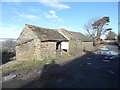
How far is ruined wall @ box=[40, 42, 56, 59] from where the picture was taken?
11.6 m

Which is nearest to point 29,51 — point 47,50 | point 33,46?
point 33,46

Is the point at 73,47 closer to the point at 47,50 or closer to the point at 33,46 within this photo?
the point at 47,50

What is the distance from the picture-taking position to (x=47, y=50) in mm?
12266

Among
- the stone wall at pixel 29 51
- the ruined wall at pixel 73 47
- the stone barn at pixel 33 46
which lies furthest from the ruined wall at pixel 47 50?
the ruined wall at pixel 73 47

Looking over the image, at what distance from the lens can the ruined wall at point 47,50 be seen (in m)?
11.6

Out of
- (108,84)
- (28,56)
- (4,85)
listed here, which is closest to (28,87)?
(4,85)

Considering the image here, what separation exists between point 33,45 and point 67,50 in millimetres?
6594

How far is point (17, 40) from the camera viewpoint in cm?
1333

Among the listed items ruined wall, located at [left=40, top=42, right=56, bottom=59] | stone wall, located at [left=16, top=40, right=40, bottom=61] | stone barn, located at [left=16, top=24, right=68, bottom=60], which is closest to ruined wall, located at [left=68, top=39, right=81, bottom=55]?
ruined wall, located at [left=40, top=42, right=56, bottom=59]

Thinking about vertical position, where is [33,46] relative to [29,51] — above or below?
above

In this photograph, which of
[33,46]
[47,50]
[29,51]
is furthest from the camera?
[47,50]

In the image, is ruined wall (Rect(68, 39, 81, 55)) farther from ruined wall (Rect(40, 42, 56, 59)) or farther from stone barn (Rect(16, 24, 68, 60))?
stone barn (Rect(16, 24, 68, 60))

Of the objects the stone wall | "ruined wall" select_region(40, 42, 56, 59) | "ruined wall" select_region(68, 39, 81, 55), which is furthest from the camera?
"ruined wall" select_region(68, 39, 81, 55)

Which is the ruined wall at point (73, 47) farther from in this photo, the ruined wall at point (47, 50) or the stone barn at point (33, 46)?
the stone barn at point (33, 46)
